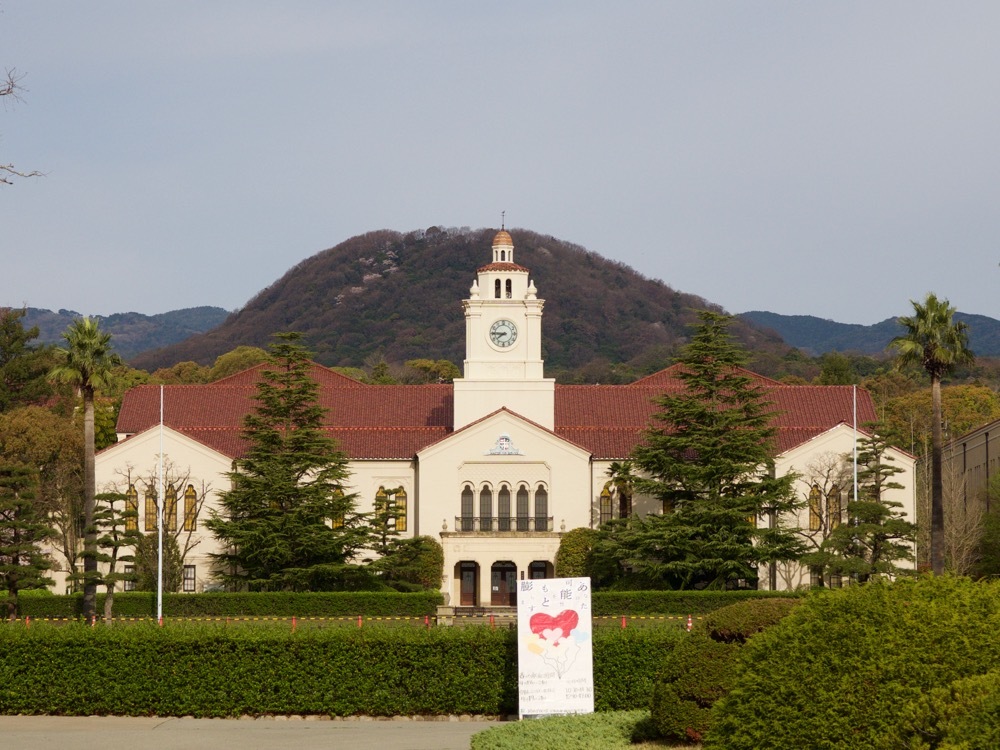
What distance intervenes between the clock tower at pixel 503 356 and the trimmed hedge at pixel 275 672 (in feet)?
121

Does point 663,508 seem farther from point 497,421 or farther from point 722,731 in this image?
point 722,731

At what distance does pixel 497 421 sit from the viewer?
66.8 metres

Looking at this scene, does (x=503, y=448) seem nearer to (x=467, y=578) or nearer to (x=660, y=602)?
(x=467, y=578)

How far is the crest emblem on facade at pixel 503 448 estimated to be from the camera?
66750 millimetres

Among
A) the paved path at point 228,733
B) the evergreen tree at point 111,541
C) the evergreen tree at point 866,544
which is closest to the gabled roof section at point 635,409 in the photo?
the evergreen tree at point 866,544

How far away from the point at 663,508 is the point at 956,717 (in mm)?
50822

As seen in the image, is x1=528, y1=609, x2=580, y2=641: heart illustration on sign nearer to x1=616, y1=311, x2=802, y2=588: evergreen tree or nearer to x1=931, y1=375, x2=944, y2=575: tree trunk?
x1=616, y1=311, x2=802, y2=588: evergreen tree

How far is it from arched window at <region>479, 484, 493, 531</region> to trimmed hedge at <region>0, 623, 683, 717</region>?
34.0 m

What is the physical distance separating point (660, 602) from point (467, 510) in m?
14.8

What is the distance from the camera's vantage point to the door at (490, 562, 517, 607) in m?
66.2

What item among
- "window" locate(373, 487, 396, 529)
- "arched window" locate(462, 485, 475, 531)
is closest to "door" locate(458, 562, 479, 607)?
"arched window" locate(462, 485, 475, 531)

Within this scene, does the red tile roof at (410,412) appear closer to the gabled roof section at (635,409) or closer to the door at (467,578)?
the gabled roof section at (635,409)

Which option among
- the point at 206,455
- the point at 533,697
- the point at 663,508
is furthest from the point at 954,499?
the point at 533,697

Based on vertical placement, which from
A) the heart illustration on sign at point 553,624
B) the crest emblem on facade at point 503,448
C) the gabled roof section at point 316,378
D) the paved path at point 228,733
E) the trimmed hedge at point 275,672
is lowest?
the paved path at point 228,733
